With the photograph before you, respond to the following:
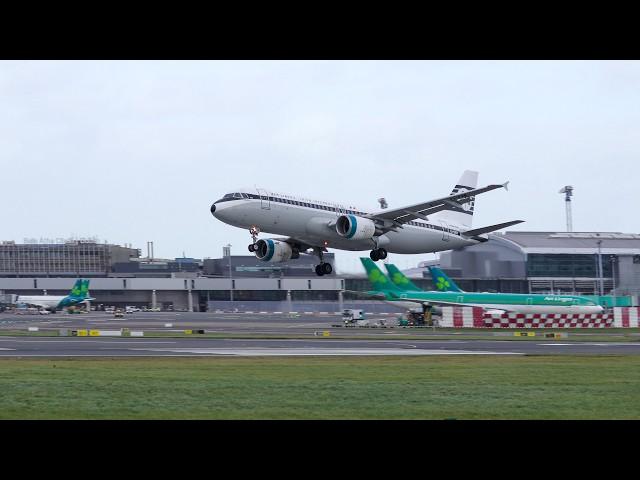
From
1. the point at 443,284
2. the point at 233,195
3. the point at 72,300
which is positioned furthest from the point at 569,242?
the point at 233,195

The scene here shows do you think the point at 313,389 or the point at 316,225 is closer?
the point at 313,389

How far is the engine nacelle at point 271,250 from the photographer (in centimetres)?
5819

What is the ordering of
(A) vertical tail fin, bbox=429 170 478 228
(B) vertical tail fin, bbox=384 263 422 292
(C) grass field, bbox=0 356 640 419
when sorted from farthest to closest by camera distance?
1. (B) vertical tail fin, bbox=384 263 422 292
2. (A) vertical tail fin, bbox=429 170 478 228
3. (C) grass field, bbox=0 356 640 419

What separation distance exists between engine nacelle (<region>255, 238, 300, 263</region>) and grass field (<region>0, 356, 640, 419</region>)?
1040 inches

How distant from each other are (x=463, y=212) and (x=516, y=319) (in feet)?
32.4

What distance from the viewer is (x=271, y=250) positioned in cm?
5822

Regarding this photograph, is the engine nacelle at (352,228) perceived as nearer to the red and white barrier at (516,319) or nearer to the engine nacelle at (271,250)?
the engine nacelle at (271,250)

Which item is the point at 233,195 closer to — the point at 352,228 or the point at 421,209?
the point at 352,228

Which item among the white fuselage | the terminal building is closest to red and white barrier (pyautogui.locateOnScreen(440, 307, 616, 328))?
the white fuselage

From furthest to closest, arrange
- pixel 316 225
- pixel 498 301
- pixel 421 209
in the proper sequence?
pixel 498 301 → pixel 421 209 → pixel 316 225

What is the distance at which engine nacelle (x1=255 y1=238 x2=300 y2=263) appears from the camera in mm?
58188

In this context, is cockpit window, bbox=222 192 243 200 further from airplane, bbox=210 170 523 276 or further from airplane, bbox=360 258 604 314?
airplane, bbox=360 258 604 314
